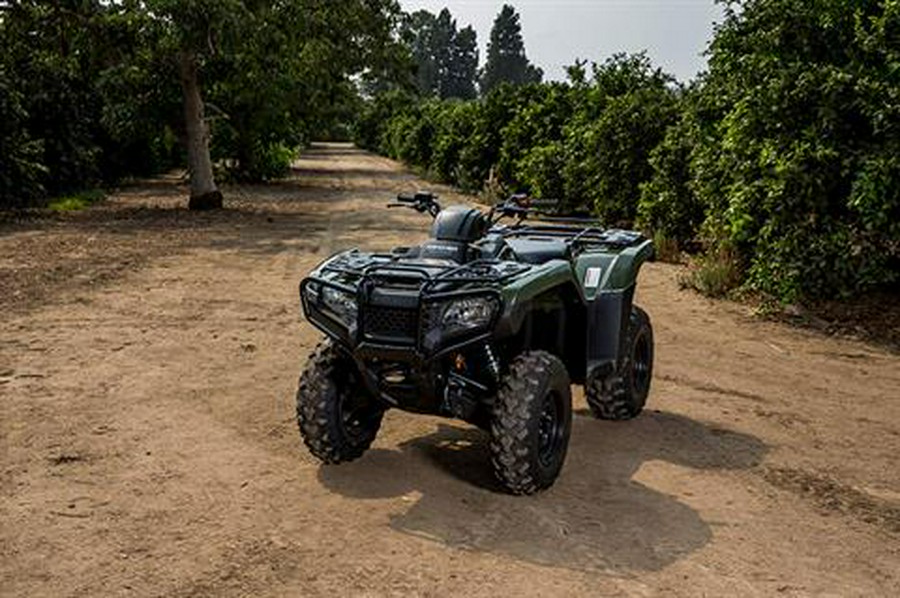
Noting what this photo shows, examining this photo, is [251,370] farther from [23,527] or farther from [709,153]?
[709,153]

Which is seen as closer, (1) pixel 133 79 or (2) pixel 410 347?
(2) pixel 410 347

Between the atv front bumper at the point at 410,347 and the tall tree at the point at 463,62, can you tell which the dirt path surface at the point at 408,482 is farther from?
the tall tree at the point at 463,62

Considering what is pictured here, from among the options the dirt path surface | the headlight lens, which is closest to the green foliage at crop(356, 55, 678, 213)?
the dirt path surface

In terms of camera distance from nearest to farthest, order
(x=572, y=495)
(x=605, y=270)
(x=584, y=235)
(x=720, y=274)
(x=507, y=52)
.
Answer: (x=572, y=495) → (x=605, y=270) → (x=584, y=235) → (x=720, y=274) → (x=507, y=52)

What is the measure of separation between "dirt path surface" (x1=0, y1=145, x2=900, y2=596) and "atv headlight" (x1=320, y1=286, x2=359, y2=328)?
89 cm

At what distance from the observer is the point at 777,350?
7.80 m

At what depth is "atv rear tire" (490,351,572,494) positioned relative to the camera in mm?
4074

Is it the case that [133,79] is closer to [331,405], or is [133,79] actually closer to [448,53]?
[331,405]

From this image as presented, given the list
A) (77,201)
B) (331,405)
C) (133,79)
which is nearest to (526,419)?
(331,405)

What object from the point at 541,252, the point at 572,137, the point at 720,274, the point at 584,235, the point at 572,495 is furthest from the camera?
the point at 572,137

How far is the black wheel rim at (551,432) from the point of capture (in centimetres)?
439

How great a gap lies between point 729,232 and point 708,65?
2351 millimetres

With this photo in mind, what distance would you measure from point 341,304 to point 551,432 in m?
1.24

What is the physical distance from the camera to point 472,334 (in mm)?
4004
